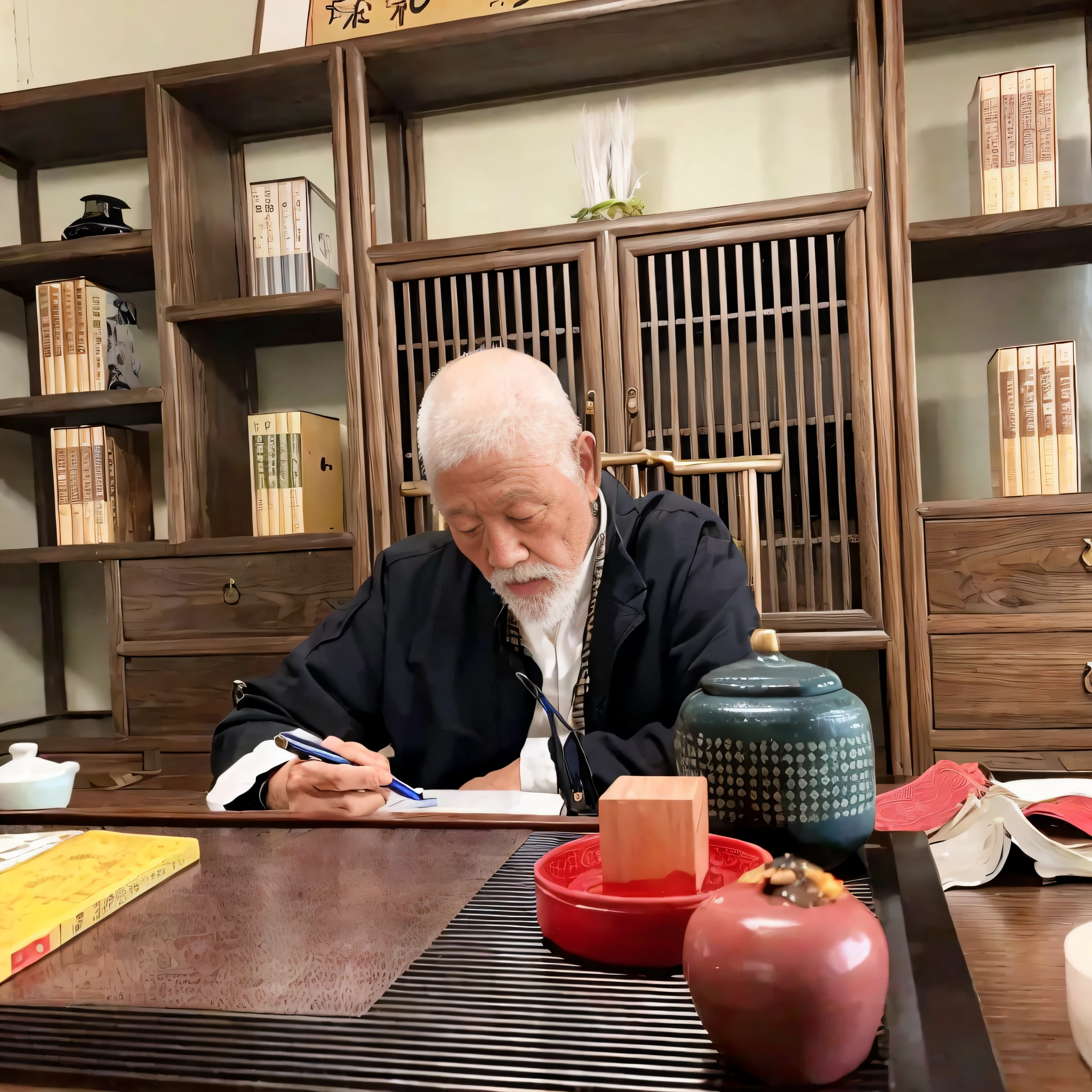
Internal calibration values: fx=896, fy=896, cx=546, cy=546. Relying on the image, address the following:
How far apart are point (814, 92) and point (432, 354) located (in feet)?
4.61

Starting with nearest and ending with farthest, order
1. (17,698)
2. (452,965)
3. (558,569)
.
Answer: (452,965), (558,569), (17,698)

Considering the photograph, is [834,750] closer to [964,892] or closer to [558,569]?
[964,892]

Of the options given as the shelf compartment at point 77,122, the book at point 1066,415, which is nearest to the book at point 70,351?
the shelf compartment at point 77,122

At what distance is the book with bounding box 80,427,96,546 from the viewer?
2828 millimetres

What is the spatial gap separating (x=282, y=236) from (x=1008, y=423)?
2.12 m

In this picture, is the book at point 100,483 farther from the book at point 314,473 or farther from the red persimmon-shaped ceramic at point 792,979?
the red persimmon-shaped ceramic at point 792,979

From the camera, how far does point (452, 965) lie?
0.63 metres

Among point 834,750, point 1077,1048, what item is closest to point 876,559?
point 834,750

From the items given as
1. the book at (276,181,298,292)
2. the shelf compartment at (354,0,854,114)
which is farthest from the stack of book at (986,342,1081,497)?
the book at (276,181,298,292)

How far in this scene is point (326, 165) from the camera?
10.2 feet

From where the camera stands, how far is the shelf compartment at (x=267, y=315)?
8.63 ft

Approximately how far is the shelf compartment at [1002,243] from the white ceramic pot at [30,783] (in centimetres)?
220

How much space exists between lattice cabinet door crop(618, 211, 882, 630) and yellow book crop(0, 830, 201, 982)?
5.68ft

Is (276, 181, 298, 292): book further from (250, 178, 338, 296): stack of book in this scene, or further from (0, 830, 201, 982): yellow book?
(0, 830, 201, 982): yellow book
